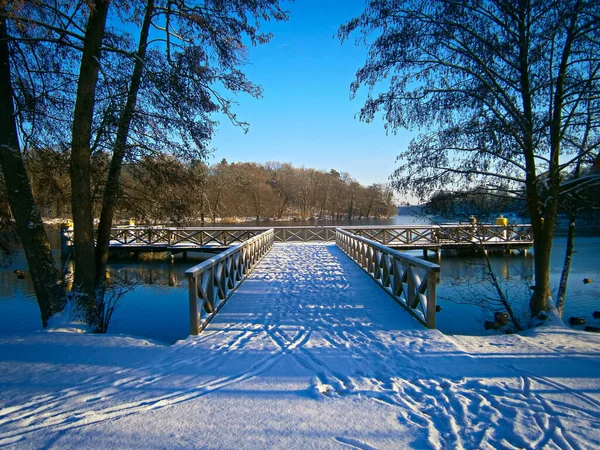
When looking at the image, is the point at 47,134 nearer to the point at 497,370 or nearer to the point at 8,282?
the point at 497,370

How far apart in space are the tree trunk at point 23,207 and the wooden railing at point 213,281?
230 centimetres

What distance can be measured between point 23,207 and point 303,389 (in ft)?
16.5

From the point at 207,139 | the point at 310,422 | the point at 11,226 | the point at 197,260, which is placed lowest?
the point at 197,260

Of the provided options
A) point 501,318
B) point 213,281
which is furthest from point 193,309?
point 501,318

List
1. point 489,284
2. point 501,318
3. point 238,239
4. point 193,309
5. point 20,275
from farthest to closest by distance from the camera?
point 238,239 < point 20,275 < point 489,284 < point 501,318 < point 193,309

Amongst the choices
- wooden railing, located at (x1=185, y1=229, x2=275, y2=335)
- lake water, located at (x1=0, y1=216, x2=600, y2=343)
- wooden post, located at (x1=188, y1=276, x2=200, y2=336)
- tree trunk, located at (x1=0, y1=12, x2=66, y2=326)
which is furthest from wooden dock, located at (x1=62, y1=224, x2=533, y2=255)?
wooden post, located at (x1=188, y1=276, x2=200, y2=336)

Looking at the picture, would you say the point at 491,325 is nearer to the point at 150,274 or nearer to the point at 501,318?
the point at 501,318

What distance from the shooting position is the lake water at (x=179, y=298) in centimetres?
768

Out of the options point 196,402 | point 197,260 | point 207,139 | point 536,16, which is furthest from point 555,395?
point 197,260

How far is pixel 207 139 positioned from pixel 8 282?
10666 mm

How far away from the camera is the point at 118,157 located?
6.09 m

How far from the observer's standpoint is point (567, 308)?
9.14 meters

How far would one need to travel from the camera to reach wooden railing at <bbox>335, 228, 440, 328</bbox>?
14.6 ft

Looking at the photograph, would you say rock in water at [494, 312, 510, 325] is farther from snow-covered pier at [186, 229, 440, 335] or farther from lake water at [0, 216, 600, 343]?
snow-covered pier at [186, 229, 440, 335]
